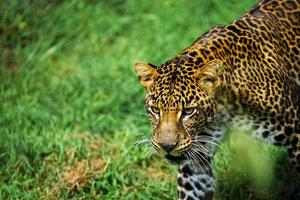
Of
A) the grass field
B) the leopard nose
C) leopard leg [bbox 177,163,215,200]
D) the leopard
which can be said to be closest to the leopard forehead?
the leopard

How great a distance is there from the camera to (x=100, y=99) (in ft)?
31.1

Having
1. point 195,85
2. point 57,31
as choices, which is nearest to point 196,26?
point 57,31

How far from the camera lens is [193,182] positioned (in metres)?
6.95

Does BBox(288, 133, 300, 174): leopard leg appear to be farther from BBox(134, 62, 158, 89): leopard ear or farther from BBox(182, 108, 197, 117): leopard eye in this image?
BBox(134, 62, 158, 89): leopard ear

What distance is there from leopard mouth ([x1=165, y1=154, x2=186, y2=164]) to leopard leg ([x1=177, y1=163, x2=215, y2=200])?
232mm

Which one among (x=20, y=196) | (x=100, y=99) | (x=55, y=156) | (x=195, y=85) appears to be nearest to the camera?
(x=195, y=85)

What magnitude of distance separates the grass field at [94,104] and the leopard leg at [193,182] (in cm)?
55

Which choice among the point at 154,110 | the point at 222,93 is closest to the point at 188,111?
the point at 154,110

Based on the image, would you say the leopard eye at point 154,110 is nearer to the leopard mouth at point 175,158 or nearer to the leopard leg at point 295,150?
the leopard mouth at point 175,158

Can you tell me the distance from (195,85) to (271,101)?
707 mm

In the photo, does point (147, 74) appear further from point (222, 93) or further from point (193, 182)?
point (193, 182)

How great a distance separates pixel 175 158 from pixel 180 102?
59 centimetres

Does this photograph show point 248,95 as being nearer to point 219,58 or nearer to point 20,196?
point 219,58

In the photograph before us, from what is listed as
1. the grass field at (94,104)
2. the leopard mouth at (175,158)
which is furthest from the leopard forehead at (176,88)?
the grass field at (94,104)
